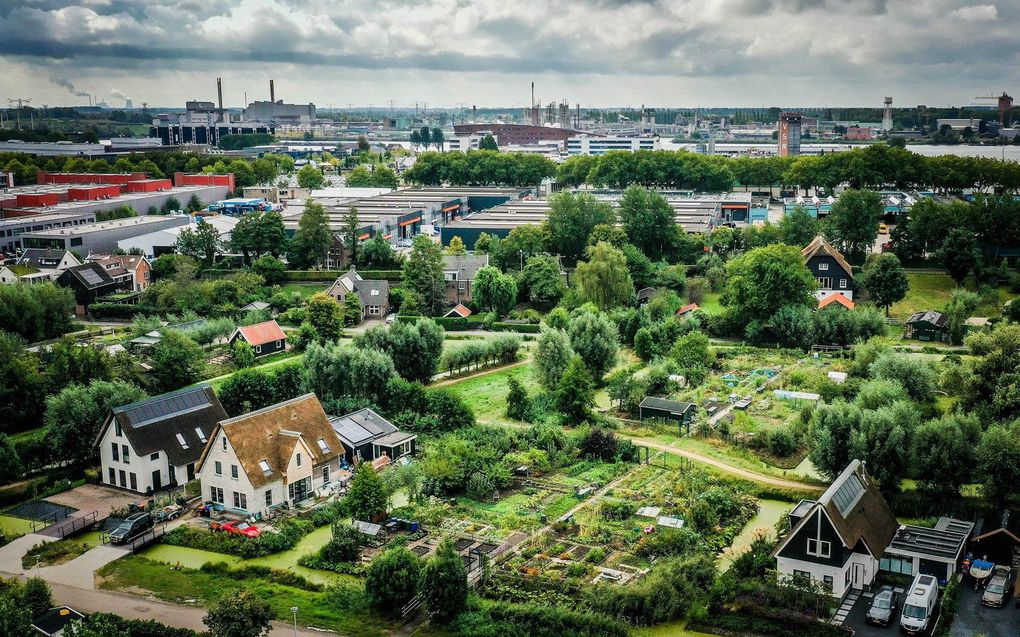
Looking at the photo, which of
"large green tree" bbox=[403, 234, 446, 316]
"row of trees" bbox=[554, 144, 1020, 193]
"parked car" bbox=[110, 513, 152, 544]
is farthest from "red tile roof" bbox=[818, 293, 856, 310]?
"parked car" bbox=[110, 513, 152, 544]

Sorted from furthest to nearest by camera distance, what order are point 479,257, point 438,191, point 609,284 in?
point 438,191, point 479,257, point 609,284

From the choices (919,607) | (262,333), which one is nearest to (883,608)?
(919,607)

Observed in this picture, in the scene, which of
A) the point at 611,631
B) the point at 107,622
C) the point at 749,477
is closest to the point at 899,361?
the point at 749,477

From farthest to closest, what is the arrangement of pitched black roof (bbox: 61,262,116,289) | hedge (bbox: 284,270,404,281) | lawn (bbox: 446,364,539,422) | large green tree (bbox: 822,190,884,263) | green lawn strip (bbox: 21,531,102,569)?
hedge (bbox: 284,270,404,281), large green tree (bbox: 822,190,884,263), pitched black roof (bbox: 61,262,116,289), lawn (bbox: 446,364,539,422), green lawn strip (bbox: 21,531,102,569)

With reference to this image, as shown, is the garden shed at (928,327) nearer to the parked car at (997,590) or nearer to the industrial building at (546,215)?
the industrial building at (546,215)

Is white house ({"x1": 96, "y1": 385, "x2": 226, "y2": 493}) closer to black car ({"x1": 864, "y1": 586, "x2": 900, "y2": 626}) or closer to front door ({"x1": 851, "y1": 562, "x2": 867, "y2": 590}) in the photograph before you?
front door ({"x1": 851, "y1": 562, "x2": 867, "y2": 590})

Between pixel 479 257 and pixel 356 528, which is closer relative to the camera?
pixel 356 528

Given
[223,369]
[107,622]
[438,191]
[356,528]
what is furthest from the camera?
[438,191]

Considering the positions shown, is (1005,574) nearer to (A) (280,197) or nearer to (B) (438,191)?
(B) (438,191)
